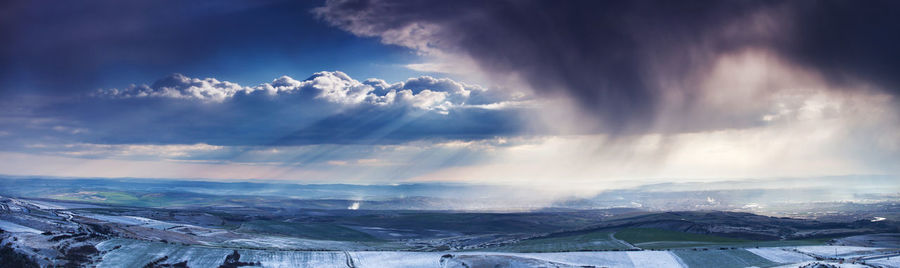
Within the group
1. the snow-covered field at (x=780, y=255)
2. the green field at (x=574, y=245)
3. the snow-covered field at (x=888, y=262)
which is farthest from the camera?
the green field at (x=574, y=245)

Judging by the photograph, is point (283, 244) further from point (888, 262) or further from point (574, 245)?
point (888, 262)

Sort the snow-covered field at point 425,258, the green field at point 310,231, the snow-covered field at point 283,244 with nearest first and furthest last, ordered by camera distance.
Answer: the snow-covered field at point 425,258 → the snow-covered field at point 283,244 → the green field at point 310,231

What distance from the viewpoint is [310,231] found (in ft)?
604

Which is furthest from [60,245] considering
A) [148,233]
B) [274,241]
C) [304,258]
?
[274,241]

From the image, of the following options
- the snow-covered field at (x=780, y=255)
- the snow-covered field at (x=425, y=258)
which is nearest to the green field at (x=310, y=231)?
the snow-covered field at (x=425, y=258)

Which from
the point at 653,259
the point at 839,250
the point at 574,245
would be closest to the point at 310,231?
the point at 574,245

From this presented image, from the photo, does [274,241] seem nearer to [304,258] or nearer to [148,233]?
[148,233]

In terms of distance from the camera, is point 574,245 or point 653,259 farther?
point 574,245

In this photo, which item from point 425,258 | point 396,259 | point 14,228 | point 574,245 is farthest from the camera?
point 574,245

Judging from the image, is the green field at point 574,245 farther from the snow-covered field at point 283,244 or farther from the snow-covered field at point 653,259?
the snow-covered field at point 283,244

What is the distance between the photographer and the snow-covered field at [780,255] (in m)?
105

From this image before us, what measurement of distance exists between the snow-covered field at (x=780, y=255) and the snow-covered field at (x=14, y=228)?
126 m

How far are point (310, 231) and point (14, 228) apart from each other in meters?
88.7

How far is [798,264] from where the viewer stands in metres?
98.9
